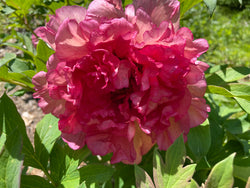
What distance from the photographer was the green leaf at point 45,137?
2.24 ft

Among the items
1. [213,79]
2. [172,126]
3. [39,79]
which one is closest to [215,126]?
[213,79]

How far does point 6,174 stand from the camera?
469mm

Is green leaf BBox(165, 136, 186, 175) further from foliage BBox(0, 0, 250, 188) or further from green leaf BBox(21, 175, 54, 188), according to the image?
green leaf BBox(21, 175, 54, 188)

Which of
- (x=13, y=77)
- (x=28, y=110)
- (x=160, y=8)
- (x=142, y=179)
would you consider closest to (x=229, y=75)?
(x=160, y=8)

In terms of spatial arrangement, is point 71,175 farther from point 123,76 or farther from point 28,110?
point 28,110

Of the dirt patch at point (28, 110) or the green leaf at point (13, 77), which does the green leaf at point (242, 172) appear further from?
the dirt patch at point (28, 110)

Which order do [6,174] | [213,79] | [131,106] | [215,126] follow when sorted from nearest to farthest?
1. [6,174]
2. [131,106]
3. [213,79]
4. [215,126]

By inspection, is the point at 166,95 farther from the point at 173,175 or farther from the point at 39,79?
the point at 39,79

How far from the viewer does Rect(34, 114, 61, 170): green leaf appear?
0.68 m

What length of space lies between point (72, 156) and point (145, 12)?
1.22ft

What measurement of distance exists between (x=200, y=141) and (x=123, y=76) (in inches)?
12.2

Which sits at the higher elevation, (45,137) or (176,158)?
(176,158)

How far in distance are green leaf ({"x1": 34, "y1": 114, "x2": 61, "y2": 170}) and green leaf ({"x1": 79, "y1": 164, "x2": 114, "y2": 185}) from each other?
10 cm

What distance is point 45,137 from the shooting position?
698 mm
